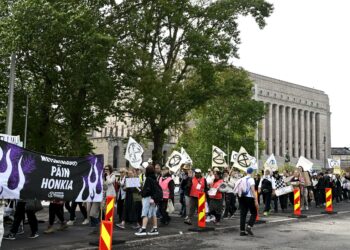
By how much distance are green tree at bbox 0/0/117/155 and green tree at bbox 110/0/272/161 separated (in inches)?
60.2

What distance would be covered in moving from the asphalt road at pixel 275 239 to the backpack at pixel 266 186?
3.03 m

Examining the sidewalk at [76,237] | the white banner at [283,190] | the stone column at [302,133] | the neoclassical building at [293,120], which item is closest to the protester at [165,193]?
the sidewalk at [76,237]

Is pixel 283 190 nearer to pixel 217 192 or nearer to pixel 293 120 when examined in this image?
pixel 217 192

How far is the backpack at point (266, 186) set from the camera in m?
19.9

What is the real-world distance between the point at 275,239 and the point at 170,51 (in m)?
15.3

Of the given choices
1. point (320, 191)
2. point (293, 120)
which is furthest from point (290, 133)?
point (320, 191)

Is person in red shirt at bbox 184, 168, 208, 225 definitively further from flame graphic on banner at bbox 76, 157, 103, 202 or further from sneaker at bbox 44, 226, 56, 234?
sneaker at bbox 44, 226, 56, 234

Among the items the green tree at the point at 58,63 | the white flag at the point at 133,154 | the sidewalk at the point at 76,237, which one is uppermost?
the green tree at the point at 58,63

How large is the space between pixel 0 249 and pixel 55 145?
628 inches

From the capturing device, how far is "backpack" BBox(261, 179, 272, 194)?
19.9 m

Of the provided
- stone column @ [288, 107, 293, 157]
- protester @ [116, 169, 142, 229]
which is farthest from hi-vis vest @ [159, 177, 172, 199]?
stone column @ [288, 107, 293, 157]

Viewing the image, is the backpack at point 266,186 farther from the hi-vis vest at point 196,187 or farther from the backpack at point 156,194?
the backpack at point 156,194

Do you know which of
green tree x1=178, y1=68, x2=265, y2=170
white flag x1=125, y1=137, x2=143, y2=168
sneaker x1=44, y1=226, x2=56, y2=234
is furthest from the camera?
green tree x1=178, y1=68, x2=265, y2=170

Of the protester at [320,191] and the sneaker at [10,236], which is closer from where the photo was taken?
the sneaker at [10,236]
